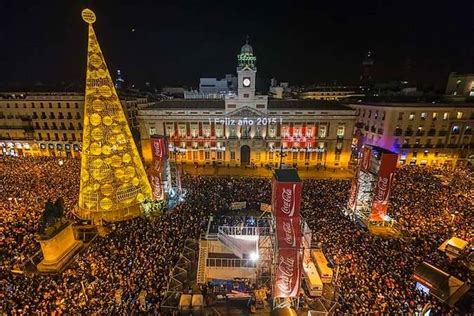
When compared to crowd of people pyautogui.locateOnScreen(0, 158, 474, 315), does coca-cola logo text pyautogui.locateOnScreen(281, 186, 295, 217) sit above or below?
above

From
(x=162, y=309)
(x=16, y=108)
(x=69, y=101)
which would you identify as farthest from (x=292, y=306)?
(x=16, y=108)

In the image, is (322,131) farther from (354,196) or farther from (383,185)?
(383,185)

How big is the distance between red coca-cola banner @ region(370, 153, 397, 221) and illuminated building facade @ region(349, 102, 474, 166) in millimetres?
25172

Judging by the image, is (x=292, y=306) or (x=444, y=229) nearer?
(x=292, y=306)

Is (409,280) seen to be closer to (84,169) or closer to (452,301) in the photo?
(452,301)

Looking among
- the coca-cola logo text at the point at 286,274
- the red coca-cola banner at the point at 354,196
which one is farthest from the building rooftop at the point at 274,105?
the coca-cola logo text at the point at 286,274

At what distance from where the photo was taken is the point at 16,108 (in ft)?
171

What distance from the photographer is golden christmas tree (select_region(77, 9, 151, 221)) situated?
2472 centimetres

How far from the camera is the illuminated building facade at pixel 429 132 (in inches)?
1829

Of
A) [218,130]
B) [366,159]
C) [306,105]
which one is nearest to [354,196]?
[366,159]

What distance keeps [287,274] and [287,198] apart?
506 cm

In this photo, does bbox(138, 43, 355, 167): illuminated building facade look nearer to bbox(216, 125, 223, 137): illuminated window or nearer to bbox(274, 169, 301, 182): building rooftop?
bbox(216, 125, 223, 137): illuminated window

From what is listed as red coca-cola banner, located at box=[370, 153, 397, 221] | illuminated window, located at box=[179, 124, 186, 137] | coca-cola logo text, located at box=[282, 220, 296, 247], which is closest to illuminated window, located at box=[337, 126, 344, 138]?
red coca-cola banner, located at box=[370, 153, 397, 221]

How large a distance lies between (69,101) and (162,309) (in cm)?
4956
